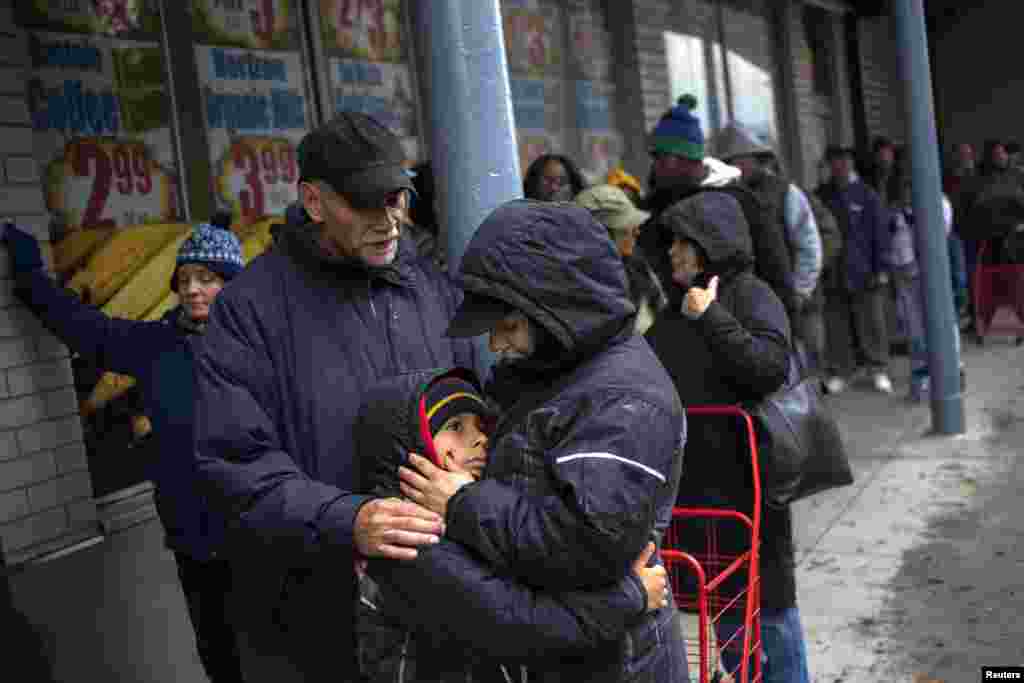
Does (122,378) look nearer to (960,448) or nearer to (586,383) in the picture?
(586,383)

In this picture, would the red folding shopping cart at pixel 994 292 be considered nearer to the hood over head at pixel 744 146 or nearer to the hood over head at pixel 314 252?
the hood over head at pixel 744 146

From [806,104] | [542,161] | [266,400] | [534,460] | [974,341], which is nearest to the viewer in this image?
[534,460]

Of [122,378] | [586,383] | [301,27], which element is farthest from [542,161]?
[586,383]

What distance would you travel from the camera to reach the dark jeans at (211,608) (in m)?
3.61

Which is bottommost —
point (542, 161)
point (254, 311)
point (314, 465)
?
point (314, 465)

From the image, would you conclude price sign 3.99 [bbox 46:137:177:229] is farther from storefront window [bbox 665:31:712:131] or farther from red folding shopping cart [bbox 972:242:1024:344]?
red folding shopping cart [bbox 972:242:1024:344]

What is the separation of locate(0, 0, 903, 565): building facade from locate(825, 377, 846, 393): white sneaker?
2462 millimetres

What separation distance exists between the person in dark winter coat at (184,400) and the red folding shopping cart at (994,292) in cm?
869

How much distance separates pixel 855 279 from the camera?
29.3ft

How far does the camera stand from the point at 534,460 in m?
1.94

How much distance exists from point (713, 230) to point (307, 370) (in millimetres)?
1643

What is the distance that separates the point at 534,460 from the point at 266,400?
0.69m

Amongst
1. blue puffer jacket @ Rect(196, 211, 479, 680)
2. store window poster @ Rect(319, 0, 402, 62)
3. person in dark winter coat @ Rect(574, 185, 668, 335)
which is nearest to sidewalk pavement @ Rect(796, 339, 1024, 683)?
person in dark winter coat @ Rect(574, 185, 668, 335)

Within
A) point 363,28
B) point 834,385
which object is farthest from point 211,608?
point 834,385
